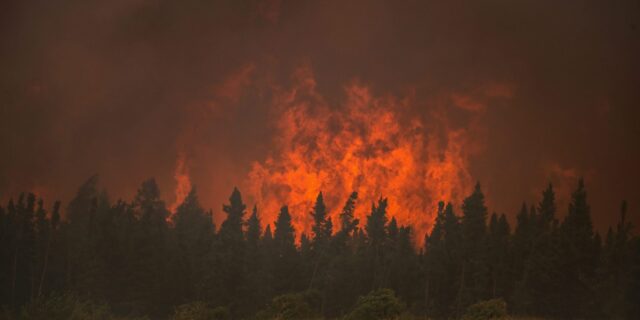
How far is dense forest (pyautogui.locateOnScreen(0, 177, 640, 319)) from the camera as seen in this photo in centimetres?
8769

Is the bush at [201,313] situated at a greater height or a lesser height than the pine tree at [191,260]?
lesser

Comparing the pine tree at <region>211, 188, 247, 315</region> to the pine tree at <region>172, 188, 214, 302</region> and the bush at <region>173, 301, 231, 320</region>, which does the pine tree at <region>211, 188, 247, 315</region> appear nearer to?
the pine tree at <region>172, 188, 214, 302</region>

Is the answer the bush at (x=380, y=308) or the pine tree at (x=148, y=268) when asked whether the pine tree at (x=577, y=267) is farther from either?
the pine tree at (x=148, y=268)

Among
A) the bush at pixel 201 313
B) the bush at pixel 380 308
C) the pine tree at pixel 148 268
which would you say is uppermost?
the pine tree at pixel 148 268

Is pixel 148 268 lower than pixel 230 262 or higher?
lower

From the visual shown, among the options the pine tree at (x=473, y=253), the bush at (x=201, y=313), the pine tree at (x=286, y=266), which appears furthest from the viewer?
the pine tree at (x=286, y=266)

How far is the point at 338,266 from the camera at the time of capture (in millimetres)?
102875

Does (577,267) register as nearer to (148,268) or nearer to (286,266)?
(286,266)

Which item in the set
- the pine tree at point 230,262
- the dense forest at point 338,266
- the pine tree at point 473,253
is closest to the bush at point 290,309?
the dense forest at point 338,266

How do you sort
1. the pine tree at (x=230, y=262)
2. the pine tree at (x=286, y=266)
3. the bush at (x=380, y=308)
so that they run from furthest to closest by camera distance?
the pine tree at (x=286, y=266) → the pine tree at (x=230, y=262) → the bush at (x=380, y=308)

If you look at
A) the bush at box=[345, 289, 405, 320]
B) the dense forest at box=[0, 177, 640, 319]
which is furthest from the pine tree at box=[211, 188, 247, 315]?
the bush at box=[345, 289, 405, 320]

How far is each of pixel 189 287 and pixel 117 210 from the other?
71.9 ft

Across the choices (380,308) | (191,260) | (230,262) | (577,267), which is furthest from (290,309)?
(577,267)

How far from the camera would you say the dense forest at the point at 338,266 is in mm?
87688
